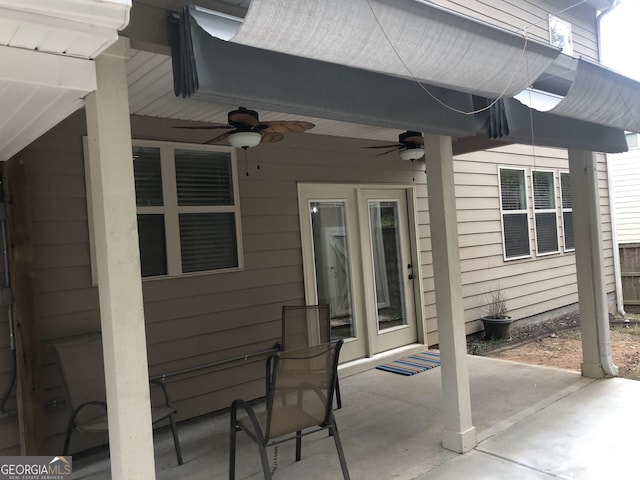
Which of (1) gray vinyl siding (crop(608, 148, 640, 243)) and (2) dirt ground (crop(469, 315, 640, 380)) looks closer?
(2) dirt ground (crop(469, 315, 640, 380))

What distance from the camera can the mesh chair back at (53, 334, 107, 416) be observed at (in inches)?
110

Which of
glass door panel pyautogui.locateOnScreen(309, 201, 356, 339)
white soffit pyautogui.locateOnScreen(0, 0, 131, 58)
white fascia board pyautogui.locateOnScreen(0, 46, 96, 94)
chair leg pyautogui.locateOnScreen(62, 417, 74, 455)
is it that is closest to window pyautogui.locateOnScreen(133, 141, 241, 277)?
glass door panel pyautogui.locateOnScreen(309, 201, 356, 339)

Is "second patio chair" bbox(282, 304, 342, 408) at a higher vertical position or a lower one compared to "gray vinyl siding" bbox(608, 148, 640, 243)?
lower

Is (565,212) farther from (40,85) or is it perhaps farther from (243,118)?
(40,85)

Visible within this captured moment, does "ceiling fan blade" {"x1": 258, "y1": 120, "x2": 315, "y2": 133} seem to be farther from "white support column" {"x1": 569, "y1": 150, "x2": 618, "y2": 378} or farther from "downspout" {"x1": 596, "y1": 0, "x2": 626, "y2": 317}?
"downspout" {"x1": 596, "y1": 0, "x2": 626, "y2": 317}

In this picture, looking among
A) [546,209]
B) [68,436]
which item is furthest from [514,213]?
[68,436]

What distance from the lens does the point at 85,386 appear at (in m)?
2.87

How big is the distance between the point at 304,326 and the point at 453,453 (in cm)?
153

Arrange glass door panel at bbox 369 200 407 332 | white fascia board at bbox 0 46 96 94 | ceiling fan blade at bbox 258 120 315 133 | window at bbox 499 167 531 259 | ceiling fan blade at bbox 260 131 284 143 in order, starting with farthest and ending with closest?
window at bbox 499 167 531 259
glass door panel at bbox 369 200 407 332
ceiling fan blade at bbox 260 131 284 143
ceiling fan blade at bbox 258 120 315 133
white fascia board at bbox 0 46 96 94

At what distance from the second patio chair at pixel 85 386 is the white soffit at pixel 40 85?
1558mm

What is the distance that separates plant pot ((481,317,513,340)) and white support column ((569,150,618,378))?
1618mm

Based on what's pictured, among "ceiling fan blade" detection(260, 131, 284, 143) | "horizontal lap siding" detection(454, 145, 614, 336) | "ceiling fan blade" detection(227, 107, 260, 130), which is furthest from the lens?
"horizontal lap siding" detection(454, 145, 614, 336)

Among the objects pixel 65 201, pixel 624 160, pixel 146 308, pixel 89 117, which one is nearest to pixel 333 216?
pixel 146 308

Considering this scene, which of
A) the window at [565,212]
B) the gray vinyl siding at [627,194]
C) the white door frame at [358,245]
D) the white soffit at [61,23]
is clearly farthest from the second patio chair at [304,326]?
the gray vinyl siding at [627,194]
